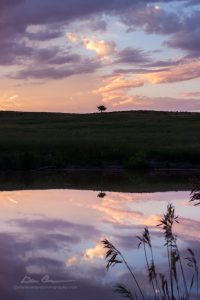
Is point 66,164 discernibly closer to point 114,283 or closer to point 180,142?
point 180,142

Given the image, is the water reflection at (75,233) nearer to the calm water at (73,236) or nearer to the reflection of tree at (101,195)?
the calm water at (73,236)

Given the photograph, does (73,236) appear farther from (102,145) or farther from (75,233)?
(102,145)

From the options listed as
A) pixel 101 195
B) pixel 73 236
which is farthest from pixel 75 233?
pixel 101 195

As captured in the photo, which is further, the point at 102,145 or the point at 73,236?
the point at 102,145

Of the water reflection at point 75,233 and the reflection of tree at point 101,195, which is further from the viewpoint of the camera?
the reflection of tree at point 101,195

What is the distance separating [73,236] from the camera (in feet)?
53.6

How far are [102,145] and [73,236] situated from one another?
1218 inches

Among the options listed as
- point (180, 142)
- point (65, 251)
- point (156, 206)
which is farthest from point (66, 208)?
point (180, 142)

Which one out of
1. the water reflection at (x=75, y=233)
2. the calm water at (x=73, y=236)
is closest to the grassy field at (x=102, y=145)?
the calm water at (x=73, y=236)

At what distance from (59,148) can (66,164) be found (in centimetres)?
446

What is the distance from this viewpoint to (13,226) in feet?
59.9

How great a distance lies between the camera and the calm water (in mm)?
10812

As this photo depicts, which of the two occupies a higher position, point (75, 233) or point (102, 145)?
point (102, 145)

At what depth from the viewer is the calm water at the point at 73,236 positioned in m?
10.8
